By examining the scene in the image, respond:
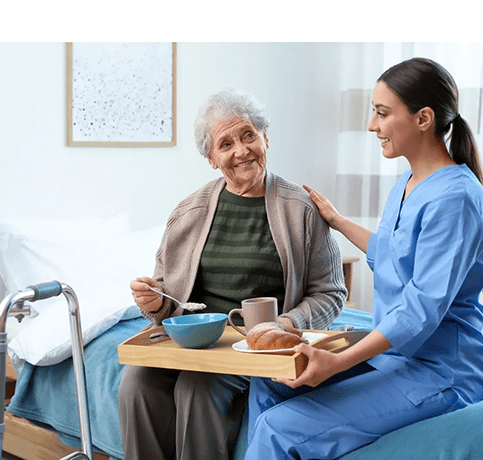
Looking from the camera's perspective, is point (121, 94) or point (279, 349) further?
point (121, 94)

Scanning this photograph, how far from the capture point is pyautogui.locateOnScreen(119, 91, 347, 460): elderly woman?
175cm

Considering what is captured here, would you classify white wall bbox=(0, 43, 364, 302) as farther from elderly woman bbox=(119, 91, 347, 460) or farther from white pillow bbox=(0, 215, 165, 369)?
elderly woman bbox=(119, 91, 347, 460)

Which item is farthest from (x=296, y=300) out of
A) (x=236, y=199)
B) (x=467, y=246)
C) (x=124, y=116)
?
(x=124, y=116)

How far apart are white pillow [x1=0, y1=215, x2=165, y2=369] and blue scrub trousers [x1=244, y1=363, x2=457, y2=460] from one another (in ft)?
3.06

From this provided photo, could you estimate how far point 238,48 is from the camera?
11.5 ft

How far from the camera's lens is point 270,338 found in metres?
1.38

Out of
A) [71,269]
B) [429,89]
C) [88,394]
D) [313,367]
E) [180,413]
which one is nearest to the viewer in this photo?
[313,367]

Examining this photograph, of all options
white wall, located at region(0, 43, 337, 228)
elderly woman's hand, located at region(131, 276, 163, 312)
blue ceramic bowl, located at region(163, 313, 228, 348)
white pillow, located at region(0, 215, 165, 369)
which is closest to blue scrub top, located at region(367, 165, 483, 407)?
blue ceramic bowl, located at region(163, 313, 228, 348)

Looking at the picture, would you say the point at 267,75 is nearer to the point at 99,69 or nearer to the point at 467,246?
the point at 99,69

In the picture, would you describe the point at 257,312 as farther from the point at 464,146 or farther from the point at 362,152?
the point at 362,152

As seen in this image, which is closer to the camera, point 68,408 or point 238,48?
point 68,408

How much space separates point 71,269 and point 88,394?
2.21ft

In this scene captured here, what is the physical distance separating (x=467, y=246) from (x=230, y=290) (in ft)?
2.28

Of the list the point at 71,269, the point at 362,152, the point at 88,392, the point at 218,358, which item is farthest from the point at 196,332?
the point at 362,152
